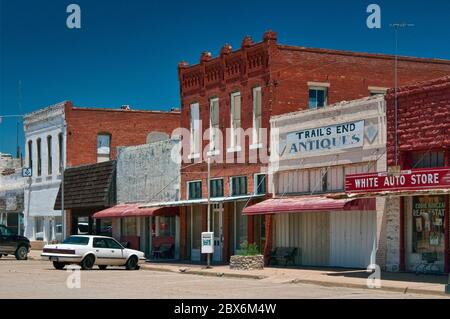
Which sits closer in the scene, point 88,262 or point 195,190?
point 88,262

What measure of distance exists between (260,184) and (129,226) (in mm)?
12599

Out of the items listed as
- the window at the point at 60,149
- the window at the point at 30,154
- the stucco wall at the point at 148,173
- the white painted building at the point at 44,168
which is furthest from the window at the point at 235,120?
the window at the point at 30,154

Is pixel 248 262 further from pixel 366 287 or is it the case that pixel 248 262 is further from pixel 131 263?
pixel 366 287

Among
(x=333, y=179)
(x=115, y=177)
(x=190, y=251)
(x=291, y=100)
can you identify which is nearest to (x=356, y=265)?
(x=333, y=179)

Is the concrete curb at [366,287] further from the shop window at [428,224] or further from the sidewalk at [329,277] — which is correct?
the shop window at [428,224]

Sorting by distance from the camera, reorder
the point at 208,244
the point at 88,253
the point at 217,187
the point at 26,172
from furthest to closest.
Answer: the point at 26,172 < the point at 217,187 < the point at 208,244 < the point at 88,253

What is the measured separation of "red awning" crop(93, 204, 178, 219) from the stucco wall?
2.62 feet

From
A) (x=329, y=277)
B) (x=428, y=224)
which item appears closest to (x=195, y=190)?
(x=329, y=277)

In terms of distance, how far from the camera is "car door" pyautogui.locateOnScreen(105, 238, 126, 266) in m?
33.2

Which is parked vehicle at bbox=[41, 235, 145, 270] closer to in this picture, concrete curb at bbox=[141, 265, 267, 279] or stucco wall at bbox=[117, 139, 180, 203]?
concrete curb at bbox=[141, 265, 267, 279]

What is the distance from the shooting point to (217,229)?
3791cm

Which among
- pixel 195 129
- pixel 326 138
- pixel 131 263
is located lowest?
pixel 131 263

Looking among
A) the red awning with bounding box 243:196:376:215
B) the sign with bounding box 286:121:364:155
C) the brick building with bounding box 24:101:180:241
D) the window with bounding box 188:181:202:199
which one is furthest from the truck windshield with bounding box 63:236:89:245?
the brick building with bounding box 24:101:180:241

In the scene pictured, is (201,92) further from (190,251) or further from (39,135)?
(39,135)
